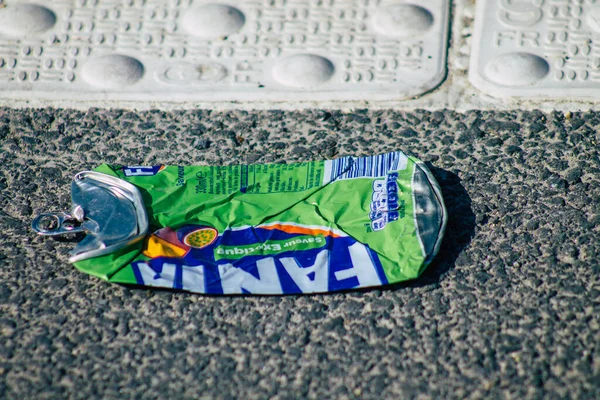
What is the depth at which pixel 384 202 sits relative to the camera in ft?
6.07

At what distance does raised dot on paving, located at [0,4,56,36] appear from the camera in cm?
245

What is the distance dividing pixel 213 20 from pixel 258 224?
958mm

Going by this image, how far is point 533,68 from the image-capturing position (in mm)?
2201

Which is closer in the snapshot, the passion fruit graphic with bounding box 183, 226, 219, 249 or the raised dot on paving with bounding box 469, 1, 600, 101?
the passion fruit graphic with bounding box 183, 226, 219, 249

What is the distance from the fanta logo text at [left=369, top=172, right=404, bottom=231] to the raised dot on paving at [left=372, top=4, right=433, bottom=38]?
699mm

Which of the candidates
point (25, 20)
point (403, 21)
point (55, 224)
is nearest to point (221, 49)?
point (403, 21)

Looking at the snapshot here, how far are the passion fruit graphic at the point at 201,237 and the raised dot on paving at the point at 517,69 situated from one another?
1.09 meters

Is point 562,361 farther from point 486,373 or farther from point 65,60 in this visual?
point 65,60

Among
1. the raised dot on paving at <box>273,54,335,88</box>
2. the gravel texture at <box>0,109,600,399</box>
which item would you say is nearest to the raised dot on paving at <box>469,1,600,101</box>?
the gravel texture at <box>0,109,600,399</box>

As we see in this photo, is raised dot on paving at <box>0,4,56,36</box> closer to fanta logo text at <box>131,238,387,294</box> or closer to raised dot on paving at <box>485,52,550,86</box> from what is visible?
fanta logo text at <box>131,238,387,294</box>

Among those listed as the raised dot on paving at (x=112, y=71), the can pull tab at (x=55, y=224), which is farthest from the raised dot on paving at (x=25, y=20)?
the can pull tab at (x=55, y=224)

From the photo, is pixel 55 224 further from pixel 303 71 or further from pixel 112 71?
pixel 303 71

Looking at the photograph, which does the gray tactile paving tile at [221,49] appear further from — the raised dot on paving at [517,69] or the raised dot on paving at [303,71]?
the raised dot on paving at [517,69]

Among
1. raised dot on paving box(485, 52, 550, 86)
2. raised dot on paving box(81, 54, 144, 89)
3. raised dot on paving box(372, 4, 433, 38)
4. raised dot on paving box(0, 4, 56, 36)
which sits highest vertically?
raised dot on paving box(372, 4, 433, 38)
